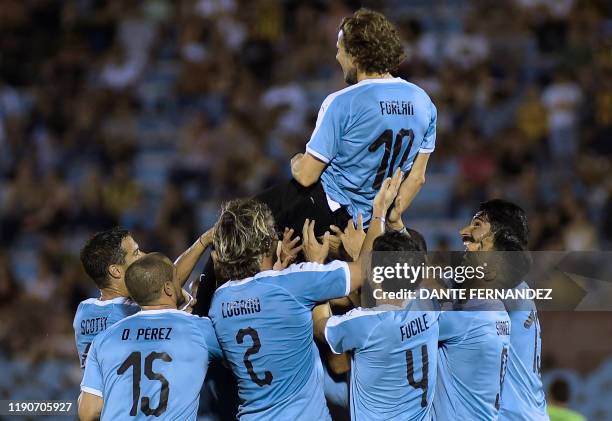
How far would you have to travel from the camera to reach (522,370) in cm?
600

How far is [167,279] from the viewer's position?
18.0 ft

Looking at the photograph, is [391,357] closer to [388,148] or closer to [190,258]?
[388,148]

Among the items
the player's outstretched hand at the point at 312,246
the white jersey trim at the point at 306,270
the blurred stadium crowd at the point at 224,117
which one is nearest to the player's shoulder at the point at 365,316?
the white jersey trim at the point at 306,270

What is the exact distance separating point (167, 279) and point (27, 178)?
28.6ft

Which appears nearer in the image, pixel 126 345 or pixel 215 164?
pixel 126 345

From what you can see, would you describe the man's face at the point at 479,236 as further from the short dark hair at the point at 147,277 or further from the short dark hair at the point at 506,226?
the short dark hair at the point at 147,277

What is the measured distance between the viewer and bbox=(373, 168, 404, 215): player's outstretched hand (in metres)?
5.85

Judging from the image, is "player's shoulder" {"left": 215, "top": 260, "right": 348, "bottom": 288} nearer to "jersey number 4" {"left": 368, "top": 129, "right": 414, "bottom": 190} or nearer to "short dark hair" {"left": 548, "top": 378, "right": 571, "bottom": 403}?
"jersey number 4" {"left": 368, "top": 129, "right": 414, "bottom": 190}

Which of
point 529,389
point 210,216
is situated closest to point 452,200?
point 210,216

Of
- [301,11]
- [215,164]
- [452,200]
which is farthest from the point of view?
[301,11]

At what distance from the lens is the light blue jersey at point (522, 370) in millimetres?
5934

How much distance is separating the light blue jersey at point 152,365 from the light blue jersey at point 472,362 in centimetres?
125

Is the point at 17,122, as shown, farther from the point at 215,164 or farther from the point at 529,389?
the point at 529,389

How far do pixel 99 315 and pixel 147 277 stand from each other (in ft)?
2.41
